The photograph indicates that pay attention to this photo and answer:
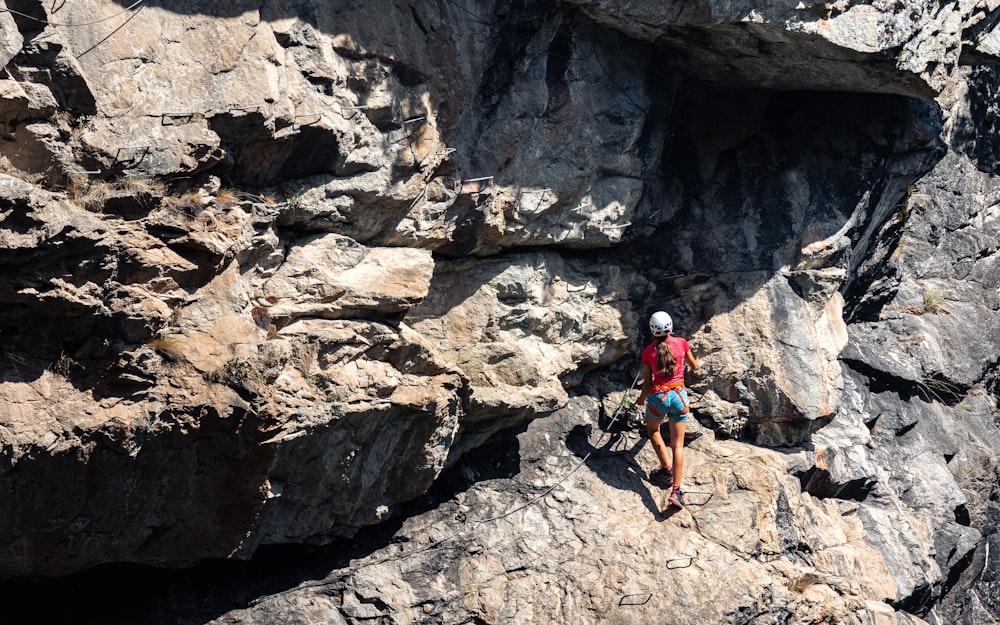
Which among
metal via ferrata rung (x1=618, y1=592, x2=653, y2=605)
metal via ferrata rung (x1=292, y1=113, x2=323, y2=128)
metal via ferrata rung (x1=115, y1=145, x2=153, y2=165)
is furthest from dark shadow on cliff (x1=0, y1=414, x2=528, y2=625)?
metal via ferrata rung (x1=292, y1=113, x2=323, y2=128)

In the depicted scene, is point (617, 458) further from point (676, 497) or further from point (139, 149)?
point (139, 149)

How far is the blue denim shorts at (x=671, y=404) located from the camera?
9836 millimetres

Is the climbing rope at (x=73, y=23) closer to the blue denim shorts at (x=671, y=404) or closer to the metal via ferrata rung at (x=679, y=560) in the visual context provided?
the blue denim shorts at (x=671, y=404)

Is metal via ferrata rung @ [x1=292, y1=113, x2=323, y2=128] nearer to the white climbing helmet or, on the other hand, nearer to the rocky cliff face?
the rocky cliff face

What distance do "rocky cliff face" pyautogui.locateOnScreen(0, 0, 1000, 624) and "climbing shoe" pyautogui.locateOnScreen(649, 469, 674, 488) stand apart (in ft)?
0.33

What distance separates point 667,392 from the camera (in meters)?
9.84

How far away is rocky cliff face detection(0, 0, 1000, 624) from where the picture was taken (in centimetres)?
674

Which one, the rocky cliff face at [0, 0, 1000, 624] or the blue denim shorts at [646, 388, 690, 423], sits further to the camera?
the blue denim shorts at [646, 388, 690, 423]

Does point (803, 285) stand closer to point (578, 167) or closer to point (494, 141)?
point (578, 167)

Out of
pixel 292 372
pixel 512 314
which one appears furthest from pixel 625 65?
pixel 292 372

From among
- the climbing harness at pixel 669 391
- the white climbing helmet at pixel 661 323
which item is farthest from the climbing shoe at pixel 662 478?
the white climbing helmet at pixel 661 323

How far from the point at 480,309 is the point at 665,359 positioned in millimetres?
1968

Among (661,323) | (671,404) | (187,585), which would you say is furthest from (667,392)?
(187,585)

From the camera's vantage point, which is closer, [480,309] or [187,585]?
[187,585]
